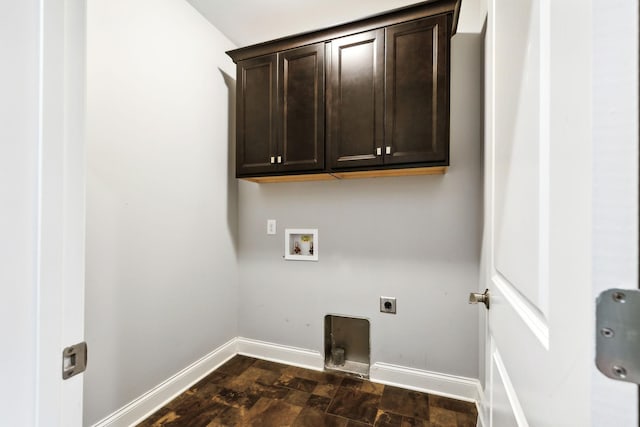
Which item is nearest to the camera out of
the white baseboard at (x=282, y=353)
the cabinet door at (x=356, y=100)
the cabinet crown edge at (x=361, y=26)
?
the cabinet crown edge at (x=361, y=26)

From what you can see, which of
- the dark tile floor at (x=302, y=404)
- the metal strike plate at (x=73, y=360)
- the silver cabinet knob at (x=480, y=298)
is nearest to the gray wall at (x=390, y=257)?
the dark tile floor at (x=302, y=404)

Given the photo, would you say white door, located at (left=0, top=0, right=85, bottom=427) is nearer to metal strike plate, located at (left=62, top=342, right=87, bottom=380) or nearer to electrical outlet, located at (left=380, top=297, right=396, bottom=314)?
metal strike plate, located at (left=62, top=342, right=87, bottom=380)

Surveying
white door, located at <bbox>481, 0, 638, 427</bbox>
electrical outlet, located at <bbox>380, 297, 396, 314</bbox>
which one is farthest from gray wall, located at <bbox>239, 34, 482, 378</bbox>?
white door, located at <bbox>481, 0, 638, 427</bbox>

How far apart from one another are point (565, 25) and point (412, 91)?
1316mm

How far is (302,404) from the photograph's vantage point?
1.62m

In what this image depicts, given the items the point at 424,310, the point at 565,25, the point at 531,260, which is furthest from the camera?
the point at 424,310

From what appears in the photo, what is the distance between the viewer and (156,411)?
157 cm

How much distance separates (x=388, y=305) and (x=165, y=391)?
156 cm

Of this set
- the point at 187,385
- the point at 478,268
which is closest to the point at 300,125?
the point at 478,268

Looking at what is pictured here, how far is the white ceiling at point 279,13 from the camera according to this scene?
1.84 metres

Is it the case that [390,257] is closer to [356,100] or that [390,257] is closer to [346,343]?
[346,343]

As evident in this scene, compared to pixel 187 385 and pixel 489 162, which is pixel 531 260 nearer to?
pixel 489 162

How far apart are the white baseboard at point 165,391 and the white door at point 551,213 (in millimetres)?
1797

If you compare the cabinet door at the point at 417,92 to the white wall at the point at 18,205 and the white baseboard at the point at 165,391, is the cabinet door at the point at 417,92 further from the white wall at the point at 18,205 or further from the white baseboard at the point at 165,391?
the white baseboard at the point at 165,391
